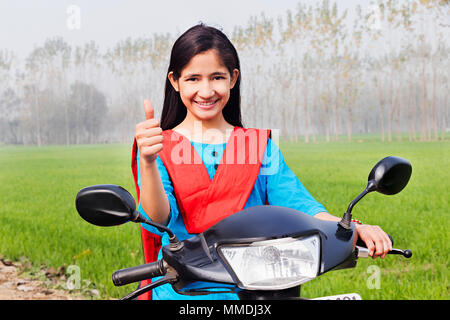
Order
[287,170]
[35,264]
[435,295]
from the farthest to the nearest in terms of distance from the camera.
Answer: [35,264] < [435,295] < [287,170]

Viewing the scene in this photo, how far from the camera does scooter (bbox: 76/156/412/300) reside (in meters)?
1.01

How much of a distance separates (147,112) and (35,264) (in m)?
4.37

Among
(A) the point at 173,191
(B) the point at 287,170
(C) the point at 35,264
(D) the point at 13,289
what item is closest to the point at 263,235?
(A) the point at 173,191

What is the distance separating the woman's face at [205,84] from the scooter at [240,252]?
499mm

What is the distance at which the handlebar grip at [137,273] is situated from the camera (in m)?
1.12

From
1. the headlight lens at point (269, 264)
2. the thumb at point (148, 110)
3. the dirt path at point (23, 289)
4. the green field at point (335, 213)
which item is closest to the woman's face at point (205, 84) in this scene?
the thumb at point (148, 110)

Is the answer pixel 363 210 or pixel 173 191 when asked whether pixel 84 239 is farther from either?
pixel 173 191

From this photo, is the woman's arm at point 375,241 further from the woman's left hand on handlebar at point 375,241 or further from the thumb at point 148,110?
the thumb at point 148,110

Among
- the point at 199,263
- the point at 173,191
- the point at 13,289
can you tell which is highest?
the point at 173,191

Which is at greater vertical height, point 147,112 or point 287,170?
point 147,112

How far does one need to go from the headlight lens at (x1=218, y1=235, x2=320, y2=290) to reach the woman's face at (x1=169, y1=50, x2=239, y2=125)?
1.94ft

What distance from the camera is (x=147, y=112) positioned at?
1.19 metres

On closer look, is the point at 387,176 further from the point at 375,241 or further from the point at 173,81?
the point at 173,81

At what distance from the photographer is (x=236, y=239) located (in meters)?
1.02
